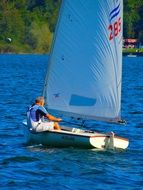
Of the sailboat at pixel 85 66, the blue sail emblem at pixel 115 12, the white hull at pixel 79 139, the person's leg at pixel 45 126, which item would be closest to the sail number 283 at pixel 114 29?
the sailboat at pixel 85 66

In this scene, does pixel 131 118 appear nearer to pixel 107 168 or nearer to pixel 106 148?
pixel 106 148

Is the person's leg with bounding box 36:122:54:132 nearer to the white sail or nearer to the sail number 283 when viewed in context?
the white sail

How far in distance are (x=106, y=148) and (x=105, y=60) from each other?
127 inches

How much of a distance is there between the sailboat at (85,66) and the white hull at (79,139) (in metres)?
0.05

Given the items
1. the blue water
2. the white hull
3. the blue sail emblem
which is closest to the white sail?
Result: the blue sail emblem

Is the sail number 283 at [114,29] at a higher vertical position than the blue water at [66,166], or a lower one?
higher

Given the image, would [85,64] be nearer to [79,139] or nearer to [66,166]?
[79,139]

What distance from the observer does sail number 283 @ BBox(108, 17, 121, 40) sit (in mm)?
32284

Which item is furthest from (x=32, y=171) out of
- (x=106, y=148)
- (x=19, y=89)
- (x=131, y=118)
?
(x=19, y=89)

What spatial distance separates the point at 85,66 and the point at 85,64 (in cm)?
7

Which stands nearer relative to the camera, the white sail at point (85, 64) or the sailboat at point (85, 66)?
the sailboat at point (85, 66)

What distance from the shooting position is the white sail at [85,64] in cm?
3288

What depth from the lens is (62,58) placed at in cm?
3353

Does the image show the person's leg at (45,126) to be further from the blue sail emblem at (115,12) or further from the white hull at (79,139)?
the blue sail emblem at (115,12)
